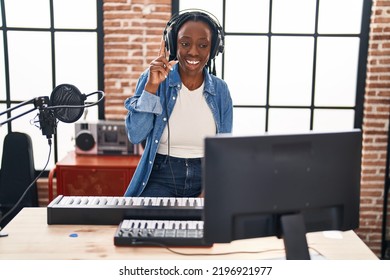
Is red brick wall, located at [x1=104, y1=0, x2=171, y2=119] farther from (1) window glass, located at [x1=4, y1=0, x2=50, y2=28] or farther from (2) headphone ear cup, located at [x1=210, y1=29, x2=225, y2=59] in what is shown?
(2) headphone ear cup, located at [x1=210, y1=29, x2=225, y2=59]

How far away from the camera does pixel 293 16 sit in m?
3.24

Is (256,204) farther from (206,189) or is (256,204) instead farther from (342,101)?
(342,101)

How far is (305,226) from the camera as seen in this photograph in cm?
112

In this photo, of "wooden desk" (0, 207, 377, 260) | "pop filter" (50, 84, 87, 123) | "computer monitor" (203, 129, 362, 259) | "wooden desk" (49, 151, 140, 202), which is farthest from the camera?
"wooden desk" (49, 151, 140, 202)

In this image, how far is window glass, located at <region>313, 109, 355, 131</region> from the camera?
11.0 feet

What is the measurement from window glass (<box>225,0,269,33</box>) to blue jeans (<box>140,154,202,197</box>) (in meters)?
1.72

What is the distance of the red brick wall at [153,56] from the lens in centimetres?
309

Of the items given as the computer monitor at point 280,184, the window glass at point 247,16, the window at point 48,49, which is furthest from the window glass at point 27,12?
the computer monitor at point 280,184

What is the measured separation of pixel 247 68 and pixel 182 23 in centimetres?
156

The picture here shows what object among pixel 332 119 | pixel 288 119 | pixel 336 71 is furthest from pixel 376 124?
pixel 288 119

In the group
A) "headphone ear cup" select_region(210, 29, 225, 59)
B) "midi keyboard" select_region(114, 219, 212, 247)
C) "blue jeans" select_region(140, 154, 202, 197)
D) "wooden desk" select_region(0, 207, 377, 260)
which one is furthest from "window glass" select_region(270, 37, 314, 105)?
"midi keyboard" select_region(114, 219, 212, 247)

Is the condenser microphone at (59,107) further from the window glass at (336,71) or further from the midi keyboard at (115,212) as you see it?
the window glass at (336,71)

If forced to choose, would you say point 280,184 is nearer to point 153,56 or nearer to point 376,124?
point 153,56
